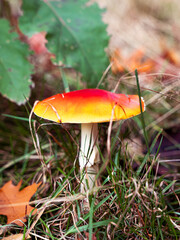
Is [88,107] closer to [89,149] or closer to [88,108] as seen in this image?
[88,108]

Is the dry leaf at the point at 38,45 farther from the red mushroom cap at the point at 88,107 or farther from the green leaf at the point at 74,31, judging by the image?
the red mushroom cap at the point at 88,107

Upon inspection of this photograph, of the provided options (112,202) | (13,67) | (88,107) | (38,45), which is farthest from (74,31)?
(38,45)

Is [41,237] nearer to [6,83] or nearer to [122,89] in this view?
[6,83]

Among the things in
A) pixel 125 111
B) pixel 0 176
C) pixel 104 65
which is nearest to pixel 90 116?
pixel 125 111

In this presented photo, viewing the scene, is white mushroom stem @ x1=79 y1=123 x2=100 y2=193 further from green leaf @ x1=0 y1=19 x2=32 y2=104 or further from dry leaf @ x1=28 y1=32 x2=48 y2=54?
dry leaf @ x1=28 y1=32 x2=48 y2=54

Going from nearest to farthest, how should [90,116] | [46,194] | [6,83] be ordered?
[90,116]
[46,194]
[6,83]

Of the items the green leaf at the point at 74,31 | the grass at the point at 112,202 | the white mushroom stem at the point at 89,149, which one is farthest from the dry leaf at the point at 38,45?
the white mushroom stem at the point at 89,149

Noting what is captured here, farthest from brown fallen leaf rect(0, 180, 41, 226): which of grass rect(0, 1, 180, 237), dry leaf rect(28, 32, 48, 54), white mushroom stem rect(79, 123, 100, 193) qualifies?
dry leaf rect(28, 32, 48, 54)
